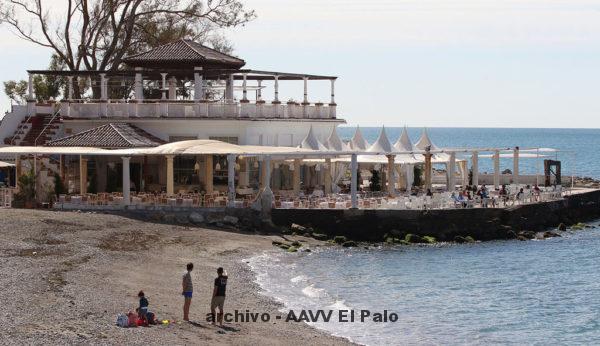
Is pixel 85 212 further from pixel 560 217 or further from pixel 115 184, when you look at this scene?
pixel 560 217

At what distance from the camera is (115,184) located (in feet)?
160

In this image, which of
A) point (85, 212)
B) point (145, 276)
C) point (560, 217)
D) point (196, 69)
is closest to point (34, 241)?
point (145, 276)

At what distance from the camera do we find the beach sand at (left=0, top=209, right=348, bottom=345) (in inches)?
946

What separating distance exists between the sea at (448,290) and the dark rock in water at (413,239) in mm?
577

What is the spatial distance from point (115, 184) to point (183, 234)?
833cm

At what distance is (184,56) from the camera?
176ft

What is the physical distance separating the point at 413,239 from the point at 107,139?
1258 centimetres

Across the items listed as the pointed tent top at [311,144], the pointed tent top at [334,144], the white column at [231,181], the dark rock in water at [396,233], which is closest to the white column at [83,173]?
the white column at [231,181]

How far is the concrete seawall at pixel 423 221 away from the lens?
4466cm

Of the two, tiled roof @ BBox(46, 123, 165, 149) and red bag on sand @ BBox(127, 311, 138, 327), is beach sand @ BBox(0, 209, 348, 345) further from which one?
tiled roof @ BBox(46, 123, 165, 149)

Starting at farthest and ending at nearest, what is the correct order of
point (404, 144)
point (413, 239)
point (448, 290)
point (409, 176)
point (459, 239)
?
point (409, 176), point (404, 144), point (459, 239), point (413, 239), point (448, 290)

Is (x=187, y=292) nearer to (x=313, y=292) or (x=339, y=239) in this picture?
(x=313, y=292)

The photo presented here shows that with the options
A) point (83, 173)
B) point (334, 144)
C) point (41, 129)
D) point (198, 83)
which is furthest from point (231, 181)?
point (41, 129)

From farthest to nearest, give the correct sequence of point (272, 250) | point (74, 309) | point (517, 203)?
1. point (517, 203)
2. point (272, 250)
3. point (74, 309)
